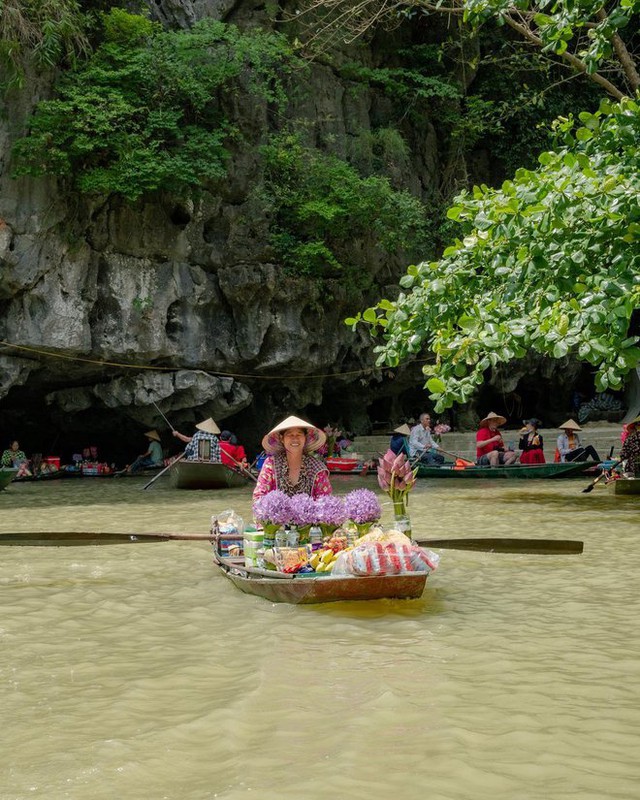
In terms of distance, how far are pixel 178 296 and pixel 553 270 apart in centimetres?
1243

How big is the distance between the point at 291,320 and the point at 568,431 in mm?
6511

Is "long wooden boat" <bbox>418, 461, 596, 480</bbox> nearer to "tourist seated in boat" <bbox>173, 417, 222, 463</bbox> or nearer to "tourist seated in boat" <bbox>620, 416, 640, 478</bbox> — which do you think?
"tourist seated in boat" <bbox>620, 416, 640, 478</bbox>

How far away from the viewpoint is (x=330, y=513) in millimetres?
5938

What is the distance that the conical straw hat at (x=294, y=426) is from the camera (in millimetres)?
6363

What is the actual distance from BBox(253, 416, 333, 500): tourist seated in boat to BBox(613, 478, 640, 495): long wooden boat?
791 centimetres

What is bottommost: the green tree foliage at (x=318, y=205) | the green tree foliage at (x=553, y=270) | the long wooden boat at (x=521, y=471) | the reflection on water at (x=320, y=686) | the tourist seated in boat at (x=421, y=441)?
the reflection on water at (x=320, y=686)

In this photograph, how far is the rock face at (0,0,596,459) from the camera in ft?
53.9

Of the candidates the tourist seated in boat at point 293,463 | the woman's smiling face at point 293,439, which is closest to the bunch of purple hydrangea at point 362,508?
the tourist seated in boat at point 293,463

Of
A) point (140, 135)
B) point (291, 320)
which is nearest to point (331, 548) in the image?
point (140, 135)

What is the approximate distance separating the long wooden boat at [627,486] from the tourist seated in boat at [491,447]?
3995mm

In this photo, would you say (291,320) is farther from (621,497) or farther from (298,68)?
(621,497)


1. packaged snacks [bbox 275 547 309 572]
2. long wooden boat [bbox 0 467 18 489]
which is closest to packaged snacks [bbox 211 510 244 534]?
packaged snacks [bbox 275 547 309 572]

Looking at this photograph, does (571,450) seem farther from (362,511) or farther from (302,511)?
(302,511)

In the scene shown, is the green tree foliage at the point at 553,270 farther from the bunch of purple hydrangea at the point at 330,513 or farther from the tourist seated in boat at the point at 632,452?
the tourist seated in boat at the point at 632,452
